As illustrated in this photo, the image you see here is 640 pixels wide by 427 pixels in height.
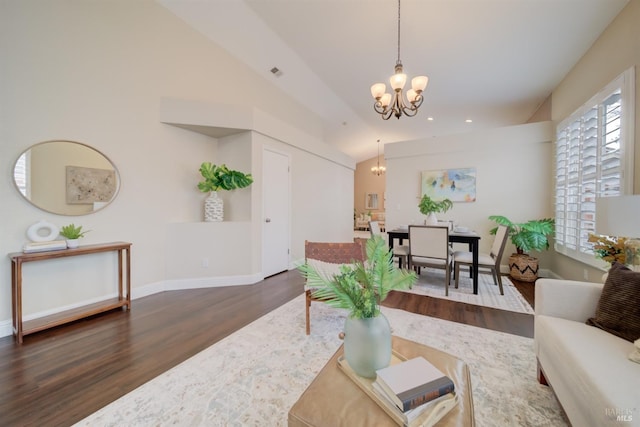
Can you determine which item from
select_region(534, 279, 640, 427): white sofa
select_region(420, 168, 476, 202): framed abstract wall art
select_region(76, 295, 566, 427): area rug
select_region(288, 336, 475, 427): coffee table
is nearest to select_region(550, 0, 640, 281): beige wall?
select_region(420, 168, 476, 202): framed abstract wall art

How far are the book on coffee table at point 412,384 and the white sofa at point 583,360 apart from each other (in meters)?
0.55

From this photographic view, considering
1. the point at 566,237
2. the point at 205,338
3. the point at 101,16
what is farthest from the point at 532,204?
the point at 101,16

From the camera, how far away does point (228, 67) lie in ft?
13.2

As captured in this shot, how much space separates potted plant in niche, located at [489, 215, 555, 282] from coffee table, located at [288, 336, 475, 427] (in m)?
3.51

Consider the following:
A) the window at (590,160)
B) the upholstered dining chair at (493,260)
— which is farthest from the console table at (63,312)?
the window at (590,160)

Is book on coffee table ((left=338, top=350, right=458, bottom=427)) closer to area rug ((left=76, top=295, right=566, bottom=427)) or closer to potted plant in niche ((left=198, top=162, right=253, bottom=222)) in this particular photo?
area rug ((left=76, top=295, right=566, bottom=427))

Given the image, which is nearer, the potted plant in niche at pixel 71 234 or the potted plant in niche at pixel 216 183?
the potted plant in niche at pixel 71 234

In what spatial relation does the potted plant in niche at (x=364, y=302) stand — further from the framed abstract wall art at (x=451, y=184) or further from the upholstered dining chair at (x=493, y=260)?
the framed abstract wall art at (x=451, y=184)

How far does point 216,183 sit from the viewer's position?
11.7ft

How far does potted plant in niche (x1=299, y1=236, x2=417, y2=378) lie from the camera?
3.40 ft

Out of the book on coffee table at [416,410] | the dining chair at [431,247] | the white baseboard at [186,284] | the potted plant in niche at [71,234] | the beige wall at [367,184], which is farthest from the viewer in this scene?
the beige wall at [367,184]

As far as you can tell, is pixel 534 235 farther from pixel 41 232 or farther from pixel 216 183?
pixel 41 232

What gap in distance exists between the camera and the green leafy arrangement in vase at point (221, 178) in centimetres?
351

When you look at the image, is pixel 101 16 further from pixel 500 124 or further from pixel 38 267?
pixel 500 124
